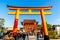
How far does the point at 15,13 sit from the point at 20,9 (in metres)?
0.33

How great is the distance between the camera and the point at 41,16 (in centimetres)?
749

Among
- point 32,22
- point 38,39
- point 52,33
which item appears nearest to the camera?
point 38,39

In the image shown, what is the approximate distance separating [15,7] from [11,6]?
0.24m

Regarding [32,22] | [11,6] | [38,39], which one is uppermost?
[11,6]

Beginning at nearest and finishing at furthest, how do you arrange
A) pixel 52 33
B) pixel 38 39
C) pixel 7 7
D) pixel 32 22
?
pixel 38 39, pixel 7 7, pixel 52 33, pixel 32 22

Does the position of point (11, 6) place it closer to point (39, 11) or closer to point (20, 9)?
point (20, 9)

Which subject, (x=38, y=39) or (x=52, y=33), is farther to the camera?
(x=52, y=33)

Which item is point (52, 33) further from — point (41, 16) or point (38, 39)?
point (38, 39)

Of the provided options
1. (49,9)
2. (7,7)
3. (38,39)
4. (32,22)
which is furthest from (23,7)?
(32,22)

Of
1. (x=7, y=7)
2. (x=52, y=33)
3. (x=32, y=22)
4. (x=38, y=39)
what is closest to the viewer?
(x=38, y=39)

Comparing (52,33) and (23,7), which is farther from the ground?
(23,7)

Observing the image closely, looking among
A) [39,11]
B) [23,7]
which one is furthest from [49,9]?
[23,7]

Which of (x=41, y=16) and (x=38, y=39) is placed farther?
(x=41, y=16)

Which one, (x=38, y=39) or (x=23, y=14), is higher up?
(x=23, y=14)
